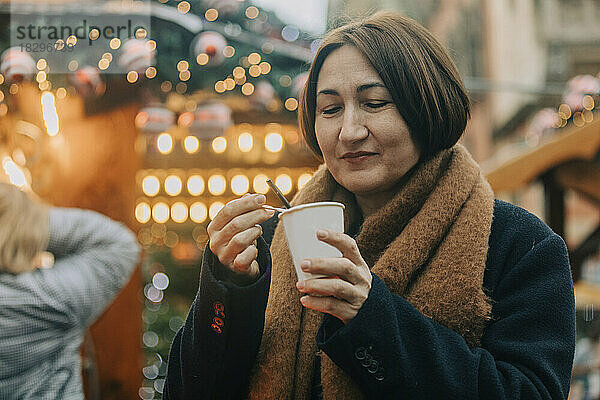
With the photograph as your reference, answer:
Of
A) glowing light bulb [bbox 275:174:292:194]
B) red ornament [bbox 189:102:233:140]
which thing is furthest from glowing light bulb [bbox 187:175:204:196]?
red ornament [bbox 189:102:233:140]

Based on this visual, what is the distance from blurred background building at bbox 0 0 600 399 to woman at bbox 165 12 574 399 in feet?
0.79

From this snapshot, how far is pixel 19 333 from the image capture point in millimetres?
2037

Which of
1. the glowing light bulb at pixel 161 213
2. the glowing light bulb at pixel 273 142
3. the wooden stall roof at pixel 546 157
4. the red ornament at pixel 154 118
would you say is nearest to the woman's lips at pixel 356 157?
the wooden stall roof at pixel 546 157

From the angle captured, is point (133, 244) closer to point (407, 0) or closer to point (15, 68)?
point (15, 68)

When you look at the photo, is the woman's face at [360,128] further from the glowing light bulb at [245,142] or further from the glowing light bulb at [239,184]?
the glowing light bulb at [239,184]

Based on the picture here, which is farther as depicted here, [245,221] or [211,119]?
[211,119]

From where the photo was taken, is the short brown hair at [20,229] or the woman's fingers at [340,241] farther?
the short brown hair at [20,229]

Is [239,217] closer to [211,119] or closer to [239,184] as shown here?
[211,119]

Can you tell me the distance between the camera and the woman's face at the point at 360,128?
1.17 m

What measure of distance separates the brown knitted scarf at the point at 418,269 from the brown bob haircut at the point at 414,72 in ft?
0.23

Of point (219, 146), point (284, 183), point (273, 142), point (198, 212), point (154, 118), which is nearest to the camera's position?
point (154, 118)

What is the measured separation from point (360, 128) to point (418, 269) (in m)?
0.28

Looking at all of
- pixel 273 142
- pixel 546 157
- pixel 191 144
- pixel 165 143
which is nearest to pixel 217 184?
pixel 191 144

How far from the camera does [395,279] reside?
1147mm
